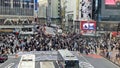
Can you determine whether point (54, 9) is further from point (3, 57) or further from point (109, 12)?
point (3, 57)

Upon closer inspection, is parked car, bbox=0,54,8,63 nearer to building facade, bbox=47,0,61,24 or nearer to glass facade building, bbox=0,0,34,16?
glass facade building, bbox=0,0,34,16

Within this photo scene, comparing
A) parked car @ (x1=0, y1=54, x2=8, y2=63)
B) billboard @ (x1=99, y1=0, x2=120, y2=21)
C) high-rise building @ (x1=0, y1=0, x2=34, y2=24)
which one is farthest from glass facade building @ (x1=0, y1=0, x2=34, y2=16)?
parked car @ (x1=0, y1=54, x2=8, y2=63)

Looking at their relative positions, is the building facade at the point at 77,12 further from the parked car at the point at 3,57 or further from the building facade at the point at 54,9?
the parked car at the point at 3,57

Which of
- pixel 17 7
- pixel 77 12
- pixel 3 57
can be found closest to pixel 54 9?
pixel 77 12

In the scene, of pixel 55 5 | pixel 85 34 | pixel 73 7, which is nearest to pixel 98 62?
pixel 85 34

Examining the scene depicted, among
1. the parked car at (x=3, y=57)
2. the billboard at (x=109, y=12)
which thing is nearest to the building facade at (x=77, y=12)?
the billboard at (x=109, y=12)

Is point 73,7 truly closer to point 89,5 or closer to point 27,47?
point 89,5

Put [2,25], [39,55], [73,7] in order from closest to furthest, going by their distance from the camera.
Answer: [39,55], [2,25], [73,7]
